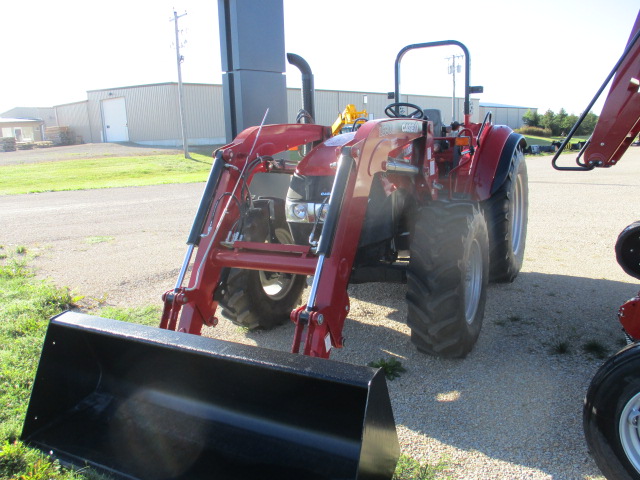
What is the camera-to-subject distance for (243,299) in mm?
4035

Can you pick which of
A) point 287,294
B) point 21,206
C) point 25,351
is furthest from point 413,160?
point 21,206

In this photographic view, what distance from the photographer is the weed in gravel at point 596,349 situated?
379cm

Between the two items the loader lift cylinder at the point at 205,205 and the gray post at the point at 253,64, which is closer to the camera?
the loader lift cylinder at the point at 205,205

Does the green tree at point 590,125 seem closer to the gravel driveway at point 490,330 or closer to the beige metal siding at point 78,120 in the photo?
the gravel driveway at point 490,330

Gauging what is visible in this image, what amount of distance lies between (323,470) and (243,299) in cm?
179

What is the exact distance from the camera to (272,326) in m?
4.48

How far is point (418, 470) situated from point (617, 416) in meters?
0.91

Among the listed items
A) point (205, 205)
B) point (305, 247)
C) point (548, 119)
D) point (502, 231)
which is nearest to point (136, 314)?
point (205, 205)

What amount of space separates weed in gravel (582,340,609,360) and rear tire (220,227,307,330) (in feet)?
7.16

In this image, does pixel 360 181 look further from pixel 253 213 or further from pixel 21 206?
pixel 21 206

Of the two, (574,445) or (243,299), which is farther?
(243,299)

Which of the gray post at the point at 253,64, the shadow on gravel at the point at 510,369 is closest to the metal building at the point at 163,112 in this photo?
the gray post at the point at 253,64

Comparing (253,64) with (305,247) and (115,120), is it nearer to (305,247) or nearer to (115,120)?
(305,247)

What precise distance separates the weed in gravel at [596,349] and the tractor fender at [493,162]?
1.51 metres
